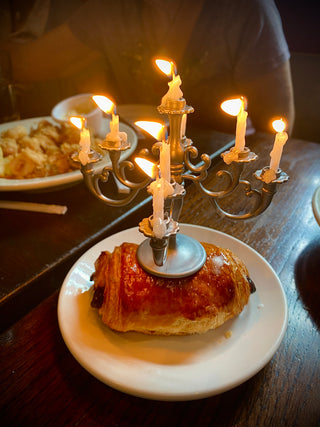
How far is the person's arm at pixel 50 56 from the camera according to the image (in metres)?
2.90

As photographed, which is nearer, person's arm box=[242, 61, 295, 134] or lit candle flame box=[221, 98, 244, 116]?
lit candle flame box=[221, 98, 244, 116]

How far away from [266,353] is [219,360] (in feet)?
0.38

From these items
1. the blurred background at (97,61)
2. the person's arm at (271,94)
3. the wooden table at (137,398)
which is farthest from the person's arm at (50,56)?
the wooden table at (137,398)

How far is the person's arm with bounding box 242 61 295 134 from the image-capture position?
2.54 metres

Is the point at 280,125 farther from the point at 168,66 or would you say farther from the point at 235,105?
the point at 168,66

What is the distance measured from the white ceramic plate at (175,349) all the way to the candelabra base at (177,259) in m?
0.19

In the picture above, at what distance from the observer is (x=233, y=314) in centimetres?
84

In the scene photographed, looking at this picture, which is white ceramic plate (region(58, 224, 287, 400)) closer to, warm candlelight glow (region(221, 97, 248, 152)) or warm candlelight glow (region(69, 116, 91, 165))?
warm candlelight glow (region(69, 116, 91, 165))

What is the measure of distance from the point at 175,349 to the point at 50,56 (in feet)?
10.4

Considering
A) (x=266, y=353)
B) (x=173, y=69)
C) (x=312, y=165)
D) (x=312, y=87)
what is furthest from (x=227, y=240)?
(x=312, y=87)

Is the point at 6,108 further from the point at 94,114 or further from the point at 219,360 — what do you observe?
the point at 219,360

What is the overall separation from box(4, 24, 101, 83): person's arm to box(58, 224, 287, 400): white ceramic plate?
110 inches

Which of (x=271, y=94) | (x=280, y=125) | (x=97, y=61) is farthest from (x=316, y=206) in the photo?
(x=97, y=61)

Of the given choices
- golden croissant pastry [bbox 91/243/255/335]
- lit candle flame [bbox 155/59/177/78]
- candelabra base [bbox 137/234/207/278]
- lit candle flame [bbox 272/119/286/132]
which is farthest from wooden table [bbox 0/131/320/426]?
lit candle flame [bbox 155/59/177/78]
